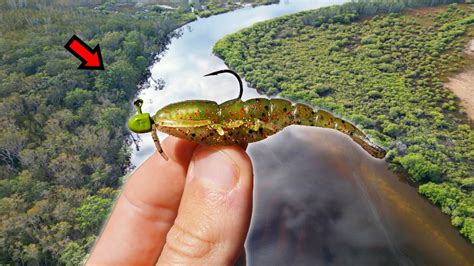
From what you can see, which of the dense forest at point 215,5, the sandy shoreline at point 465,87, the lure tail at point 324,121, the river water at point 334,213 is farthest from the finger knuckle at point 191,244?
the dense forest at point 215,5

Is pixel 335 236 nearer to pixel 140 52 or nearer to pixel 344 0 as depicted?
pixel 140 52

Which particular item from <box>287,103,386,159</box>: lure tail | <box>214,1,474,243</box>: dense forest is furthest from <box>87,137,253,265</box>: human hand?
<box>214,1,474,243</box>: dense forest

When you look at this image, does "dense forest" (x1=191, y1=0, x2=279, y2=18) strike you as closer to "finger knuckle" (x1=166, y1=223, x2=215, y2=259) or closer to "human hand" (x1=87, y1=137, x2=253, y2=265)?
"human hand" (x1=87, y1=137, x2=253, y2=265)

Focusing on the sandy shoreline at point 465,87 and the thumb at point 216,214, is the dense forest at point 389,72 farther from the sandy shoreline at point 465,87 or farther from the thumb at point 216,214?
the thumb at point 216,214

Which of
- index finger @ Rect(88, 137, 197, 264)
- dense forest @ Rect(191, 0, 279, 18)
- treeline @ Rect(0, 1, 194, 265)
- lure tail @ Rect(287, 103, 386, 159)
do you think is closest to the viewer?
lure tail @ Rect(287, 103, 386, 159)

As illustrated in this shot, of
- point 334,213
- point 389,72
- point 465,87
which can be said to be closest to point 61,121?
point 334,213

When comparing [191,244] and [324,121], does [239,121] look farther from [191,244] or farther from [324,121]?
[191,244]
